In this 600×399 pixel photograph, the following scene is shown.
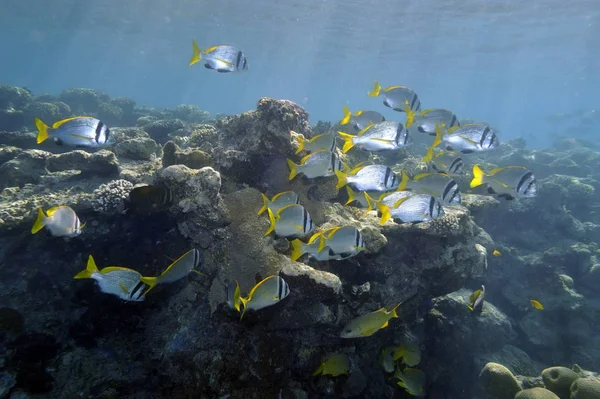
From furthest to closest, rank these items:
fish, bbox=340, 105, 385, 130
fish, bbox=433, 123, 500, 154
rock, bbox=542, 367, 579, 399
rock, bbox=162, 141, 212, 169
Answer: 1. fish, bbox=340, 105, 385, 130
2. rock, bbox=162, 141, 212, 169
3. rock, bbox=542, 367, 579, 399
4. fish, bbox=433, 123, 500, 154

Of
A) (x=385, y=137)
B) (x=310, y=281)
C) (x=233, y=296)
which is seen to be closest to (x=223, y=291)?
(x=233, y=296)

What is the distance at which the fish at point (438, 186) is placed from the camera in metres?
4.32

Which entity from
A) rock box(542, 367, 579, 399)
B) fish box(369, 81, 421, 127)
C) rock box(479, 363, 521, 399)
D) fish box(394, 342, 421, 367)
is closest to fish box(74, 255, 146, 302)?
fish box(394, 342, 421, 367)

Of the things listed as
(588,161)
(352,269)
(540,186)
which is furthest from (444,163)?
(588,161)

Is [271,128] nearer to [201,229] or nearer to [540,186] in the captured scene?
[201,229]

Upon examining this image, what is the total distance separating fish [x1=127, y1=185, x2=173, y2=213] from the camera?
177 inches

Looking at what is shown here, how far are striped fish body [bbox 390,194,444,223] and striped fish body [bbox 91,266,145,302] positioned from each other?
2.90 metres

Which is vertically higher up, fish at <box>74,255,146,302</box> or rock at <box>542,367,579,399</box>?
fish at <box>74,255,146,302</box>

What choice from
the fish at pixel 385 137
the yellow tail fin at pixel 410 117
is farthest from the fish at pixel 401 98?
the fish at pixel 385 137

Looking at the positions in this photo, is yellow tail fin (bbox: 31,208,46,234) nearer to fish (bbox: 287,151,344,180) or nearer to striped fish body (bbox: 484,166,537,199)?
fish (bbox: 287,151,344,180)

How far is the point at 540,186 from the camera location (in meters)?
11.9

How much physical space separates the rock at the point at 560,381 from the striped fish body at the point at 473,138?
3.74 metres

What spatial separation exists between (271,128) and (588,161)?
2524 cm

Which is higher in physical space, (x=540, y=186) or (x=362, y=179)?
(x=362, y=179)
